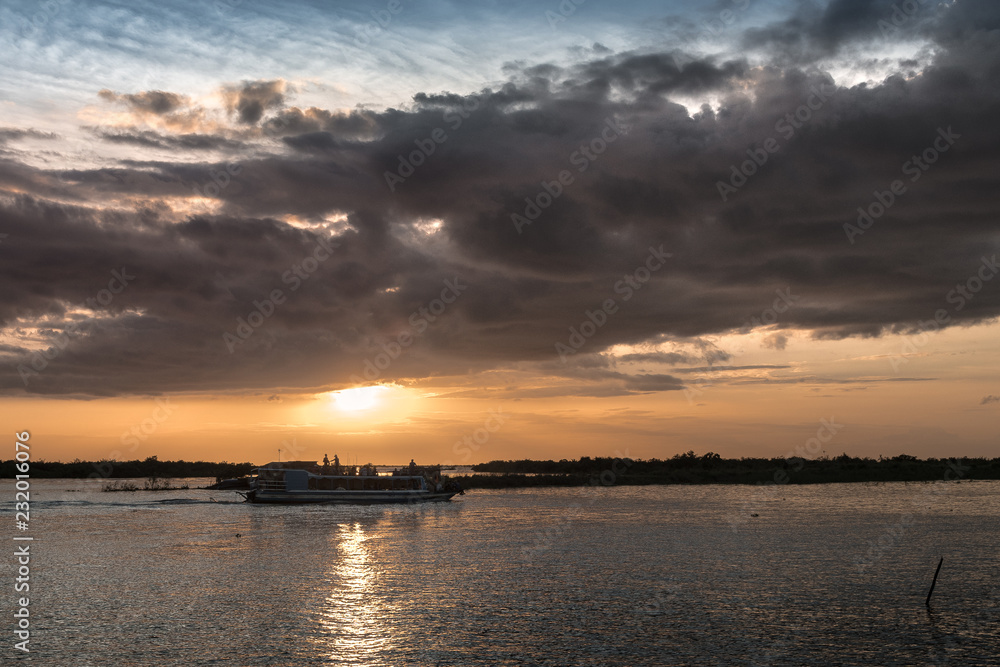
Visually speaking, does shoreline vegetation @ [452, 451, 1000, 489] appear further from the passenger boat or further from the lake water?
the lake water

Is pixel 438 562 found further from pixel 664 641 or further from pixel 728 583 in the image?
pixel 664 641

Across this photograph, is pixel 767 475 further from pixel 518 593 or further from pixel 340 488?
pixel 518 593

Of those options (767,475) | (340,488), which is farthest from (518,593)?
(767,475)

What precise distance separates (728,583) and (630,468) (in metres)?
160

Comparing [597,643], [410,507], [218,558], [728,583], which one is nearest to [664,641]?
[597,643]

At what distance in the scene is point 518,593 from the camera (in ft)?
120

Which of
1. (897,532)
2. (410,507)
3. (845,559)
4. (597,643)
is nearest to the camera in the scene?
(597,643)

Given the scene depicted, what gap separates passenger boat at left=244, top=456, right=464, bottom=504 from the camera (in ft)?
363

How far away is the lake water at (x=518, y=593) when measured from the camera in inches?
1030

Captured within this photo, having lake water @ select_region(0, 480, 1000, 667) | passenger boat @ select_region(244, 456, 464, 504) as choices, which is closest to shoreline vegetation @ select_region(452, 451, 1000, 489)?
passenger boat @ select_region(244, 456, 464, 504)

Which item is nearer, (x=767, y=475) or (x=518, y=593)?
(x=518, y=593)

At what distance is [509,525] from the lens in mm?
71625

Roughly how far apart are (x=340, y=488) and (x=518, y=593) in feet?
269

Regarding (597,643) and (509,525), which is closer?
(597,643)
